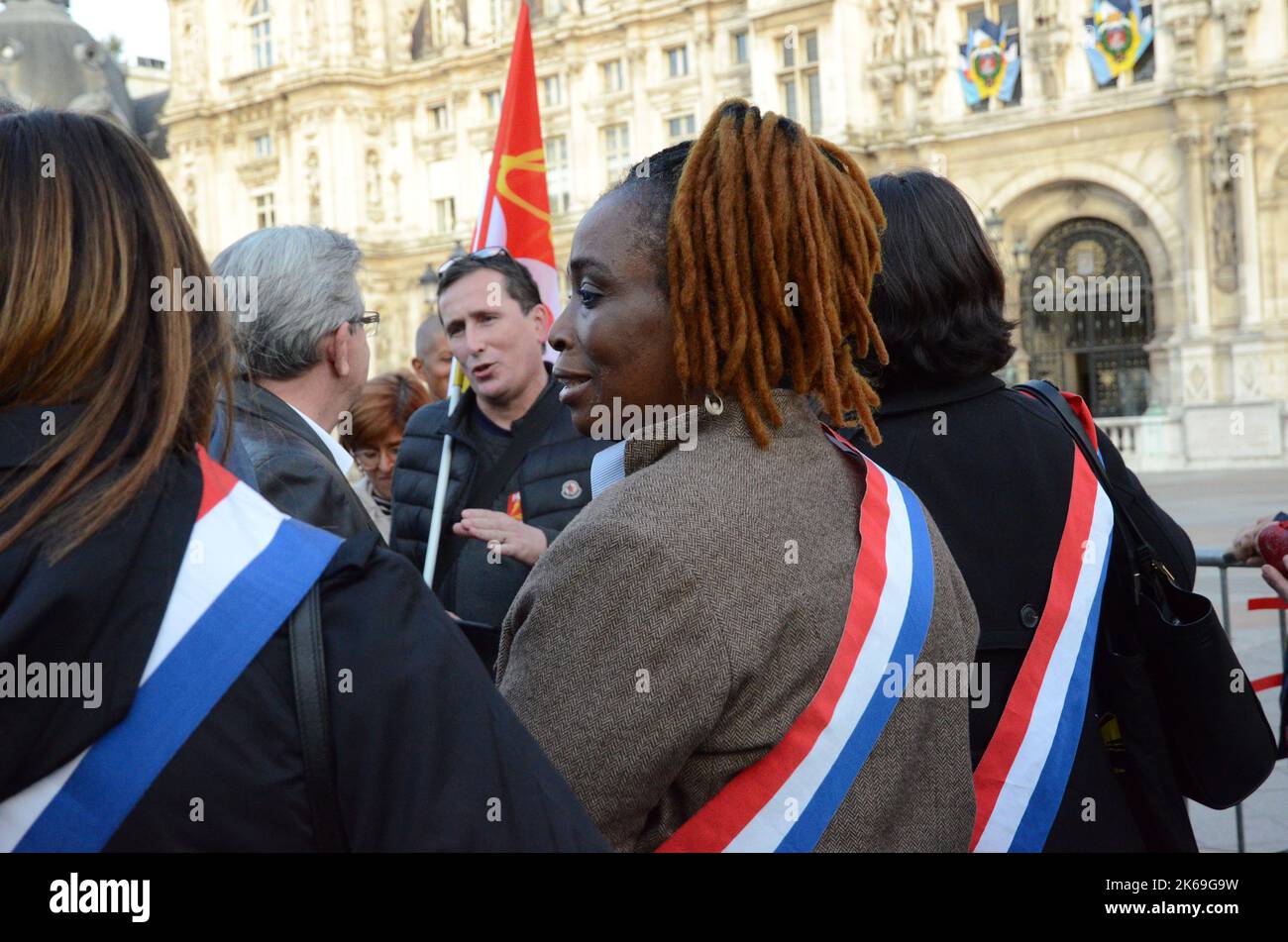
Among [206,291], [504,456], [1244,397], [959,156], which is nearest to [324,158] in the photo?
[959,156]

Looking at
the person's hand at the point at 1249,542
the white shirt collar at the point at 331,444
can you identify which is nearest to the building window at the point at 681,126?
the white shirt collar at the point at 331,444

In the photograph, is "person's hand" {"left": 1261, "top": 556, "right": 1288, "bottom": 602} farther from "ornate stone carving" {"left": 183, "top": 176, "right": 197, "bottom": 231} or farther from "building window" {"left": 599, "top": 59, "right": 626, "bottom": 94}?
"ornate stone carving" {"left": 183, "top": 176, "right": 197, "bottom": 231}

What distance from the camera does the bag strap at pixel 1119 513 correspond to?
254 cm

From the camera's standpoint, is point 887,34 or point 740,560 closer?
point 740,560

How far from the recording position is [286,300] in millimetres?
3160

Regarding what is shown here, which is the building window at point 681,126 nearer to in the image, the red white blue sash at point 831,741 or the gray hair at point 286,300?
the gray hair at point 286,300

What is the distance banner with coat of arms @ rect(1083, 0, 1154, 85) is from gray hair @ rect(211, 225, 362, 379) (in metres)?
22.5

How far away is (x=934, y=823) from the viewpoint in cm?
184

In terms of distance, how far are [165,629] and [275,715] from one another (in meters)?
0.13

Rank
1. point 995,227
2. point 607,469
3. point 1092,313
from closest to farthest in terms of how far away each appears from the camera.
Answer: point 607,469
point 995,227
point 1092,313

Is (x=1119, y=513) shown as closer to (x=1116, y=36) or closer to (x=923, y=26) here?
(x=1116, y=36)

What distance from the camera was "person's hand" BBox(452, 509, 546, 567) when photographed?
11.3 ft

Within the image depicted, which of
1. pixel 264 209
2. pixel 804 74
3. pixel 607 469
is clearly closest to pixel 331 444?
pixel 607 469
